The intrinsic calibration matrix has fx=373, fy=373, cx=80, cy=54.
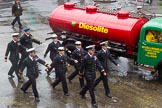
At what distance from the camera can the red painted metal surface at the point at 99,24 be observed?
13164 millimetres

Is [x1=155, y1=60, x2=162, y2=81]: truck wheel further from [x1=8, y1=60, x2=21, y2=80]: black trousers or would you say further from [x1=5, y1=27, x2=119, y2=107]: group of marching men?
[x1=8, y1=60, x2=21, y2=80]: black trousers

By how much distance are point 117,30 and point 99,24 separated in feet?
2.92

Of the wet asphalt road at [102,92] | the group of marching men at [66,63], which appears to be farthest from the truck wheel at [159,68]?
the group of marching men at [66,63]

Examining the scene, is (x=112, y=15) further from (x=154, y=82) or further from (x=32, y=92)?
(x=32, y=92)

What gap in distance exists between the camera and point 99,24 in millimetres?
13969

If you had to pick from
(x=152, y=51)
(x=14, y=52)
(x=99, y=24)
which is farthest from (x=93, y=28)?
(x=14, y=52)

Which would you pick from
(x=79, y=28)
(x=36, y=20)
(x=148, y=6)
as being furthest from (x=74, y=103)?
(x=148, y=6)

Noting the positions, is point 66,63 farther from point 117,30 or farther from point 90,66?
point 117,30

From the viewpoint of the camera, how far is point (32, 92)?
1192 cm

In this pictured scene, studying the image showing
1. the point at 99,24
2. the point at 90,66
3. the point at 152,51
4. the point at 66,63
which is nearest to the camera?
the point at 90,66

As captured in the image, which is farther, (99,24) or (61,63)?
(99,24)

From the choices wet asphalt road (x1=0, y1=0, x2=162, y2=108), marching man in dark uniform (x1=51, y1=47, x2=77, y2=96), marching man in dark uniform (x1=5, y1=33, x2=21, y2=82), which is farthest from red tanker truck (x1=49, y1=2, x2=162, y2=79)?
marching man in dark uniform (x1=5, y1=33, x2=21, y2=82)

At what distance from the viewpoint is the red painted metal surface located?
1316cm

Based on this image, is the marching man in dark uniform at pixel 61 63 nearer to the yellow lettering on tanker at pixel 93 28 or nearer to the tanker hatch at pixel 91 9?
the yellow lettering on tanker at pixel 93 28
